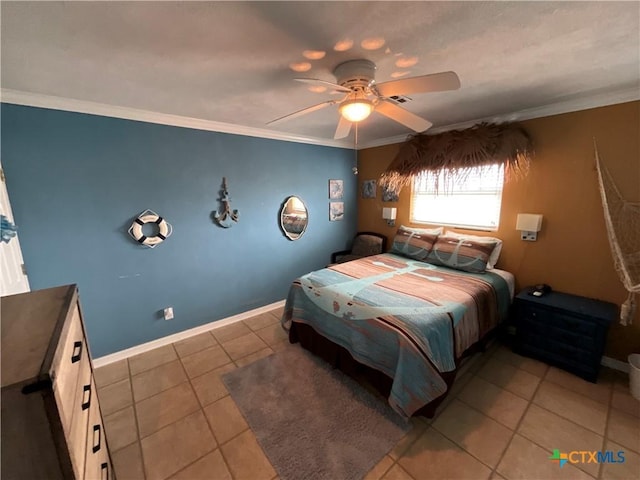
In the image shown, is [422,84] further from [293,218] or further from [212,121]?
[293,218]

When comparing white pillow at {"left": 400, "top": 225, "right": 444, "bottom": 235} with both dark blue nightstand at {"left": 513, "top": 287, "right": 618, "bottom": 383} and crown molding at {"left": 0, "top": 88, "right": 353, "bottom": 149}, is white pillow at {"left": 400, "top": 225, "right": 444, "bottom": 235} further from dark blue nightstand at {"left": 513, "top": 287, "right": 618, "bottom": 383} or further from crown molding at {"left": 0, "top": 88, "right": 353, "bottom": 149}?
crown molding at {"left": 0, "top": 88, "right": 353, "bottom": 149}

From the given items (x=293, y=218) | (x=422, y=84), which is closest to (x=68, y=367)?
(x=422, y=84)

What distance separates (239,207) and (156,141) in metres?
1.01

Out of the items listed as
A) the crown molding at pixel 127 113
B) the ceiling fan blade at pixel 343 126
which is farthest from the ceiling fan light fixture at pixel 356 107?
the crown molding at pixel 127 113

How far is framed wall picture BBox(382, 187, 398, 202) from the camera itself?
380 centimetres

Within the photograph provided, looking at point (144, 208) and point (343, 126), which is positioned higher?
point (343, 126)

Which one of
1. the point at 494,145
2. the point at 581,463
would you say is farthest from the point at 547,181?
the point at 581,463

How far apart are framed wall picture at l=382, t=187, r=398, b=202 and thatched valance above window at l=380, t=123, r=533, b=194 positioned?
21cm

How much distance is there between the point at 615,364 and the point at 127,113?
15.7 feet

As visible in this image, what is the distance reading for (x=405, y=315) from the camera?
1850 mm

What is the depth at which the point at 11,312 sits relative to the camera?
87cm

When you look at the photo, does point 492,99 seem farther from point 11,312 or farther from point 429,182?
point 11,312

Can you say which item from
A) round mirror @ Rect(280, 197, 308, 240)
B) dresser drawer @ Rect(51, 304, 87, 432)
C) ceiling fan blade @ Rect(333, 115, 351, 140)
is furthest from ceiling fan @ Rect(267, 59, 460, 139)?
round mirror @ Rect(280, 197, 308, 240)

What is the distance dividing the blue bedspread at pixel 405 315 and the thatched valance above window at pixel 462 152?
1.17 m
